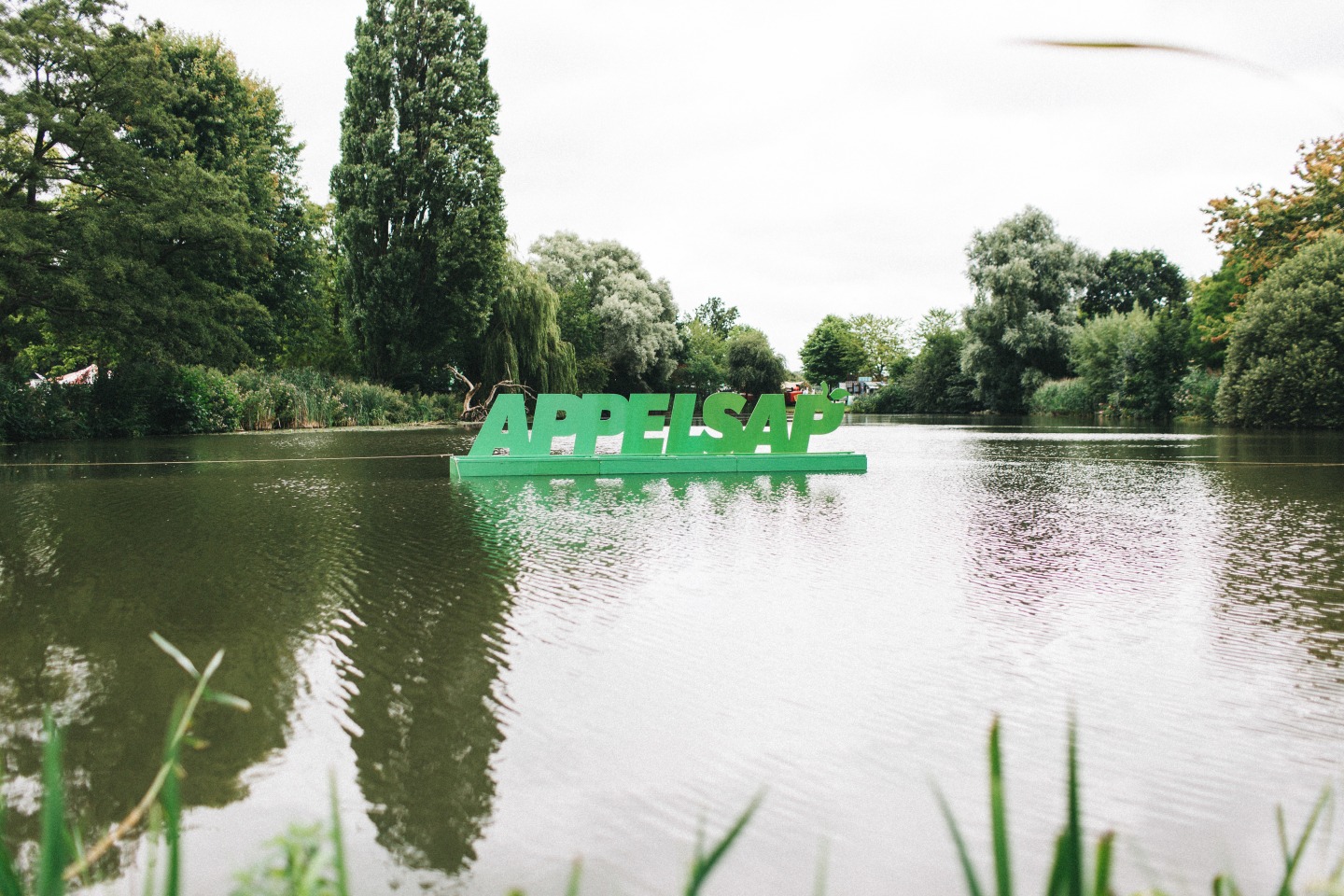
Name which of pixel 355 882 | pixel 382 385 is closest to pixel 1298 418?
pixel 382 385

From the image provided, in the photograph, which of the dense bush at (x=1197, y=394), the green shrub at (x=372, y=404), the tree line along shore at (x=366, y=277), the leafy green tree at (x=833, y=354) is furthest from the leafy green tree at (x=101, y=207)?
the leafy green tree at (x=833, y=354)

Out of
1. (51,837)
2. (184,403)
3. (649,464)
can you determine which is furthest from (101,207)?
(51,837)

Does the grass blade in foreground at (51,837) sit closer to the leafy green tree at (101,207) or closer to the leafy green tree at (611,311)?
the leafy green tree at (101,207)

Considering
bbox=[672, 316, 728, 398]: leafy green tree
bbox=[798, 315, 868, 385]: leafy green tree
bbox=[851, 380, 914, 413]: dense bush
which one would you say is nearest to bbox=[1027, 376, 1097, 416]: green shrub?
bbox=[851, 380, 914, 413]: dense bush

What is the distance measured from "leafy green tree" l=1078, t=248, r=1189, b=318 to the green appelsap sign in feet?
175

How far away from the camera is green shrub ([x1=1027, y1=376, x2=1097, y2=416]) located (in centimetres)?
3891

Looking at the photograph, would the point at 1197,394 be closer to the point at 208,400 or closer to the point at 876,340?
the point at 208,400

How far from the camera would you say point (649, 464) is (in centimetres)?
1204

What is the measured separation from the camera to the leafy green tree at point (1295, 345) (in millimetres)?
23500

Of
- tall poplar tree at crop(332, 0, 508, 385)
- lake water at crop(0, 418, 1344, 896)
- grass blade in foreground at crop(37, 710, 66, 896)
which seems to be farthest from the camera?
tall poplar tree at crop(332, 0, 508, 385)

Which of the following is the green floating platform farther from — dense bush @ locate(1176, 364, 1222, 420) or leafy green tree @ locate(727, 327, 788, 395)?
leafy green tree @ locate(727, 327, 788, 395)

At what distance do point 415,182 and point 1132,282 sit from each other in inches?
1845

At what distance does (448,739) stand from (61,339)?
1001 inches

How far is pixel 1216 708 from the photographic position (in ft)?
10.2
